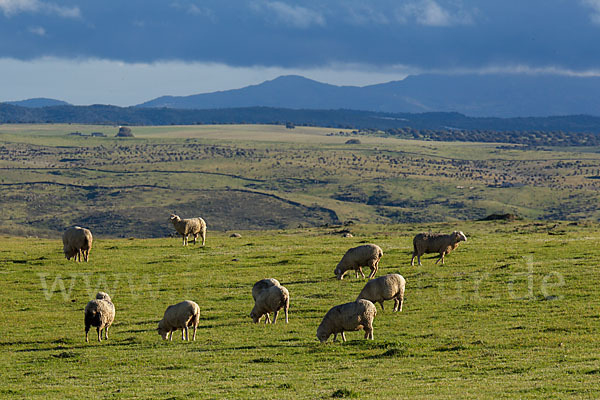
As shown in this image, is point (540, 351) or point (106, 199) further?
point (106, 199)

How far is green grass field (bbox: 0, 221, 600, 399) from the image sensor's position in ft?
60.0

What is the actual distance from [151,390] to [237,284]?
16.4 metres

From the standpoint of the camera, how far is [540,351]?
20750 millimetres

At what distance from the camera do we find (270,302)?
26.1 metres

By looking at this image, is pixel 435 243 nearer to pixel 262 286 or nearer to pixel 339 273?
pixel 339 273

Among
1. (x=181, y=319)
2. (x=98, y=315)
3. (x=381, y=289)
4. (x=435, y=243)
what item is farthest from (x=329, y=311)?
(x=435, y=243)

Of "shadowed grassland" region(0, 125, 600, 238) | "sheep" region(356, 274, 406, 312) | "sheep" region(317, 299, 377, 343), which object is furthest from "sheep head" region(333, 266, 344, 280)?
"shadowed grassland" region(0, 125, 600, 238)

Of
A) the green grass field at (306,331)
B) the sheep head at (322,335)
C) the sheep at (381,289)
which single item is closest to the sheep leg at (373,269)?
the green grass field at (306,331)

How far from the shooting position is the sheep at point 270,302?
85.5ft

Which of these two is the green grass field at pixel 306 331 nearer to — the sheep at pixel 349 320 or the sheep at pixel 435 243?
the sheep at pixel 349 320

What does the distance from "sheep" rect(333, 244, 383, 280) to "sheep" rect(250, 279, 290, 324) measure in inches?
286

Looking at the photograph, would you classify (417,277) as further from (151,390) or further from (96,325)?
(151,390)

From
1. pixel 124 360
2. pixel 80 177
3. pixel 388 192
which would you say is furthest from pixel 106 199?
pixel 124 360

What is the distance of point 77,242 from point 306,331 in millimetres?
20327
